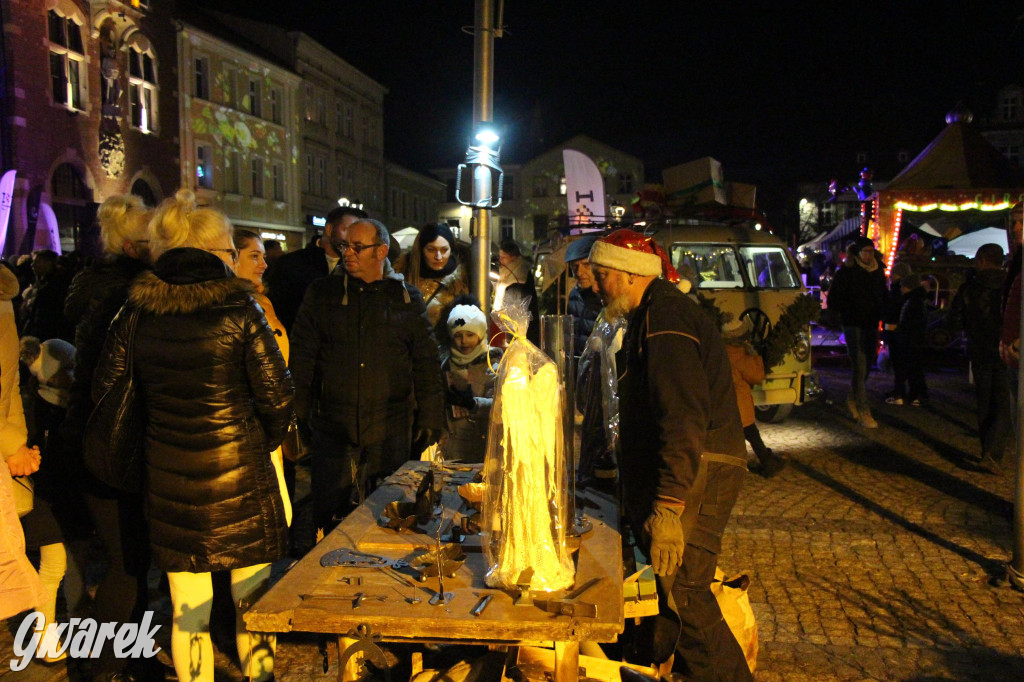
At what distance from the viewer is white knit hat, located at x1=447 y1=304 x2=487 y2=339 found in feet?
18.2

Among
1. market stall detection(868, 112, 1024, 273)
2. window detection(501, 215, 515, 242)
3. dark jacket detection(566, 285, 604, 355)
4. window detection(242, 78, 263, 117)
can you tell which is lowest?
dark jacket detection(566, 285, 604, 355)

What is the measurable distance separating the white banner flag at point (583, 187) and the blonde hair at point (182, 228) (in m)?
8.81

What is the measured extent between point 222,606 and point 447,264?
296 centimetres

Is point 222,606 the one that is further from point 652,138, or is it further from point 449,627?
point 652,138

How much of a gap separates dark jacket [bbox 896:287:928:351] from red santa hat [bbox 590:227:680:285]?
30.2 ft

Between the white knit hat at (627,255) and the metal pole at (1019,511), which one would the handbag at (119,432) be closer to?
the white knit hat at (627,255)

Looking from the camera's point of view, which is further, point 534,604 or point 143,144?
point 143,144

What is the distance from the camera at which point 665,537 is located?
10.6ft

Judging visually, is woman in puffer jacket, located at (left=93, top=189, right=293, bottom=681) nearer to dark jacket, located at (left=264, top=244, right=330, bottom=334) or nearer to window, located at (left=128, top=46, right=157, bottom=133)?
dark jacket, located at (left=264, top=244, right=330, bottom=334)

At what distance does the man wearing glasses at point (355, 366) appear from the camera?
469cm

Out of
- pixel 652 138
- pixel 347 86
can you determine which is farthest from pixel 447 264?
pixel 652 138

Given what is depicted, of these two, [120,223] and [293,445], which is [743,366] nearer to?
[293,445]

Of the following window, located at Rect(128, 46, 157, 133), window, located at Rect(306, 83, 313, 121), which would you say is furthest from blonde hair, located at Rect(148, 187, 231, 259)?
window, located at Rect(306, 83, 313, 121)

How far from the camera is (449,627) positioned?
2498mm
